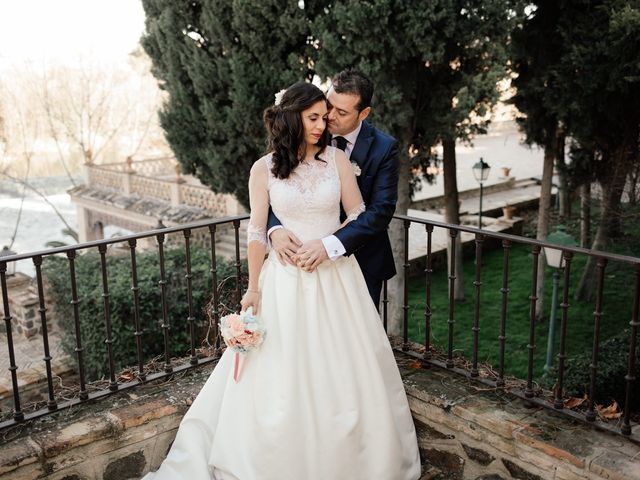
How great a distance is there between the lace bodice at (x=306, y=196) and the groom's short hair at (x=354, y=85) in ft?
0.75

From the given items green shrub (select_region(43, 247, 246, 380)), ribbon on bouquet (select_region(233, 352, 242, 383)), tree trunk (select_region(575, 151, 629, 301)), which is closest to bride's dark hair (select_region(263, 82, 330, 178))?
ribbon on bouquet (select_region(233, 352, 242, 383))

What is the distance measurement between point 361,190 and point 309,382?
80cm

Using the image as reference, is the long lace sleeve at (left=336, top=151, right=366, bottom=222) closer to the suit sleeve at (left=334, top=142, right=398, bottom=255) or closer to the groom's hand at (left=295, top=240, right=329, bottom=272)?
the suit sleeve at (left=334, top=142, right=398, bottom=255)

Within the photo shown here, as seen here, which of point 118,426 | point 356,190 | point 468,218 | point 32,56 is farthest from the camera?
point 32,56

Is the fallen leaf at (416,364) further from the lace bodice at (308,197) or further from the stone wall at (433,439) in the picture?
the lace bodice at (308,197)

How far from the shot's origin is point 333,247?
232cm


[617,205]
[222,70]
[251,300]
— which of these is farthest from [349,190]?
[617,205]

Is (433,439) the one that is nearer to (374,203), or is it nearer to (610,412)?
(610,412)

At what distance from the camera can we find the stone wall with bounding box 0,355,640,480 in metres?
2.27

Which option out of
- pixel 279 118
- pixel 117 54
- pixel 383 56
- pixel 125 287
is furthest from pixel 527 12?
pixel 117 54

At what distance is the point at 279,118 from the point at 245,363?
0.94 meters

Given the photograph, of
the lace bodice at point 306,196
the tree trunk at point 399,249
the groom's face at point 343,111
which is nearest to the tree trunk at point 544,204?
the tree trunk at point 399,249

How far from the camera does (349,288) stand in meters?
2.41

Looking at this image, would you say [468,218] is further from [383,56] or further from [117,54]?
[117,54]
